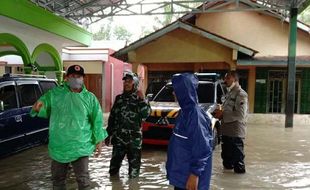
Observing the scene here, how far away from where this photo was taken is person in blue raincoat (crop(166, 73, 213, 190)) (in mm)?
2998

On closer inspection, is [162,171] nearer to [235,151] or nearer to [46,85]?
[235,151]

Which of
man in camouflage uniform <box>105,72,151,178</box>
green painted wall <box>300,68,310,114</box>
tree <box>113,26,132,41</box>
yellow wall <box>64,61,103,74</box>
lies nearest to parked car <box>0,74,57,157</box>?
man in camouflage uniform <box>105,72,151,178</box>

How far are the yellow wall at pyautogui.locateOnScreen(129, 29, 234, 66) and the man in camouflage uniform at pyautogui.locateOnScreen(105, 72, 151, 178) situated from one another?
34.3 ft

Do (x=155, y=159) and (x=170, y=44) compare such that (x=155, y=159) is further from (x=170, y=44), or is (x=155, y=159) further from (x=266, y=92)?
(x=266, y=92)

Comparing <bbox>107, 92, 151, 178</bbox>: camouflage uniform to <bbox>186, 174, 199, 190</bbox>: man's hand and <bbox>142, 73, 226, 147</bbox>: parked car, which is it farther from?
<bbox>186, 174, 199, 190</bbox>: man's hand

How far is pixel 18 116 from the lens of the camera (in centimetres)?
731

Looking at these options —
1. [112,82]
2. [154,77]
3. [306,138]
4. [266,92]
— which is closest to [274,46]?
[266,92]

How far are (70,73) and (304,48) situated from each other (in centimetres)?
1609

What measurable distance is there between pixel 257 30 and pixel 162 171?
1319cm

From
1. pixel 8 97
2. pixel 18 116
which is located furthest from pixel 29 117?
pixel 8 97

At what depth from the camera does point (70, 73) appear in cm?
428

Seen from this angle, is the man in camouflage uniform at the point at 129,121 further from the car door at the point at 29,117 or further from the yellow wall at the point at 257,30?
the yellow wall at the point at 257,30

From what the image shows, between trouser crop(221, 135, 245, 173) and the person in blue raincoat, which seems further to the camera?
trouser crop(221, 135, 245, 173)

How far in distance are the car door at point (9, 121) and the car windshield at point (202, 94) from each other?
13.7 feet
